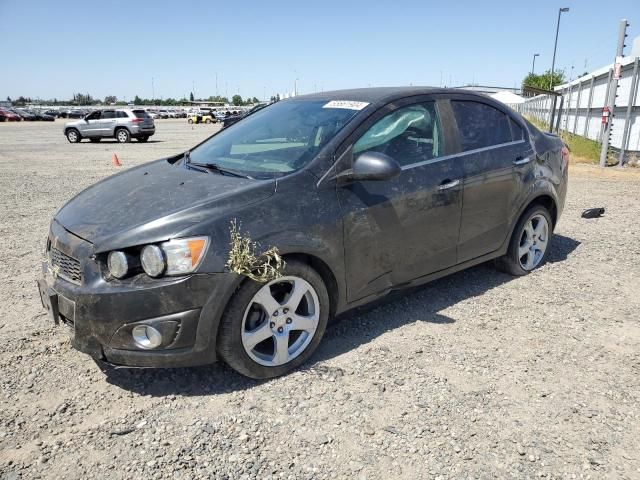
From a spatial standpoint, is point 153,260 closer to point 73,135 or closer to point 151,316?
point 151,316

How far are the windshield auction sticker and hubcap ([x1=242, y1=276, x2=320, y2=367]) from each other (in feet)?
4.39

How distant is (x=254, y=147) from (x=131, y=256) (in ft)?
4.71

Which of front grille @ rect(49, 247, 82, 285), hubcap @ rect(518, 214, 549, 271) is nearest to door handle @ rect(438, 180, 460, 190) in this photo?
hubcap @ rect(518, 214, 549, 271)

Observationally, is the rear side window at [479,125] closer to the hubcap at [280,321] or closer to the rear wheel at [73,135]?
the hubcap at [280,321]

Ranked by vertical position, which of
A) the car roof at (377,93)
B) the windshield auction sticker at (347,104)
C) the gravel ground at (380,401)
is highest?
the car roof at (377,93)

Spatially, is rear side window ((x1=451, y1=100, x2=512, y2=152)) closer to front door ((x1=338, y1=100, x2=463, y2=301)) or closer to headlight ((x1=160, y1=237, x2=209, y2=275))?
front door ((x1=338, y1=100, x2=463, y2=301))

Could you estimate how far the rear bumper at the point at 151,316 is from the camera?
2.69 metres

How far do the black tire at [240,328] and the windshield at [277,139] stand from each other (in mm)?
680

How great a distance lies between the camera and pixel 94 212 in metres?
3.18

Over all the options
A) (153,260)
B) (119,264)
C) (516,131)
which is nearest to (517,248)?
(516,131)

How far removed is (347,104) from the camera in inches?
147

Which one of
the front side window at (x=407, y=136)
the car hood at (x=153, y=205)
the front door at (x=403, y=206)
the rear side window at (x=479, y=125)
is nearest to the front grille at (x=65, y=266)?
the car hood at (x=153, y=205)

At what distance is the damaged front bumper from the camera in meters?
2.69

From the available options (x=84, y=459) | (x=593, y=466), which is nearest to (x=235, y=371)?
(x=84, y=459)
